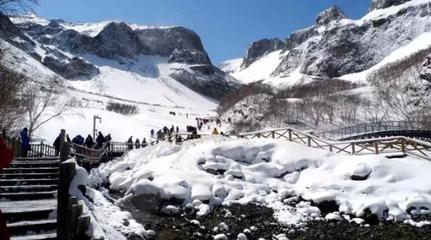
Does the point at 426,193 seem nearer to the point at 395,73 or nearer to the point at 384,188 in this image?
the point at 384,188

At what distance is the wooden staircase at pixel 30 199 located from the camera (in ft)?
28.6

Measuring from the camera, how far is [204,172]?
23.0 metres

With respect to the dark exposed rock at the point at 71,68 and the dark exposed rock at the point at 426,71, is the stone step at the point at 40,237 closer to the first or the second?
the dark exposed rock at the point at 426,71

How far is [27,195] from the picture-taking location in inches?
436

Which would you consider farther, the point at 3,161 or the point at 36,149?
the point at 36,149

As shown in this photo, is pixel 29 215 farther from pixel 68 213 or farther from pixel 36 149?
pixel 36 149

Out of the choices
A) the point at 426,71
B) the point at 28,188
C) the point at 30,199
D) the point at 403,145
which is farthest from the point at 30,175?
the point at 426,71

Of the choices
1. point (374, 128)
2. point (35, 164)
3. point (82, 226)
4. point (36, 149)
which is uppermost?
point (374, 128)

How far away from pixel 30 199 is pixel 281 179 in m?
14.4

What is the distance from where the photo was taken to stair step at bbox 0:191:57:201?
35.6ft

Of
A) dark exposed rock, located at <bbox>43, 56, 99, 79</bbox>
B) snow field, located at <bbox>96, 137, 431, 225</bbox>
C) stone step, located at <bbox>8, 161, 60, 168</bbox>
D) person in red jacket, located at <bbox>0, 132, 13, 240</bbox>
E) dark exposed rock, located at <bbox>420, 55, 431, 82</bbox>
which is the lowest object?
snow field, located at <bbox>96, 137, 431, 225</bbox>

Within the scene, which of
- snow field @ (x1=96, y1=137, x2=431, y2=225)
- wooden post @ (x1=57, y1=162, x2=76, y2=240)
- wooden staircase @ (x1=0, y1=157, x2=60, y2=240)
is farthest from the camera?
snow field @ (x1=96, y1=137, x2=431, y2=225)

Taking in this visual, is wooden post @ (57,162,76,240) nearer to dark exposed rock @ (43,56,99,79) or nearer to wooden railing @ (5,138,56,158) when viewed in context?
wooden railing @ (5,138,56,158)

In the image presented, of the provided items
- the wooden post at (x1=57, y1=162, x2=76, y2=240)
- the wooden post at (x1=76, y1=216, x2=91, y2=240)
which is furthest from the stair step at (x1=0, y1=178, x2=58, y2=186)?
the wooden post at (x1=76, y1=216, x2=91, y2=240)
